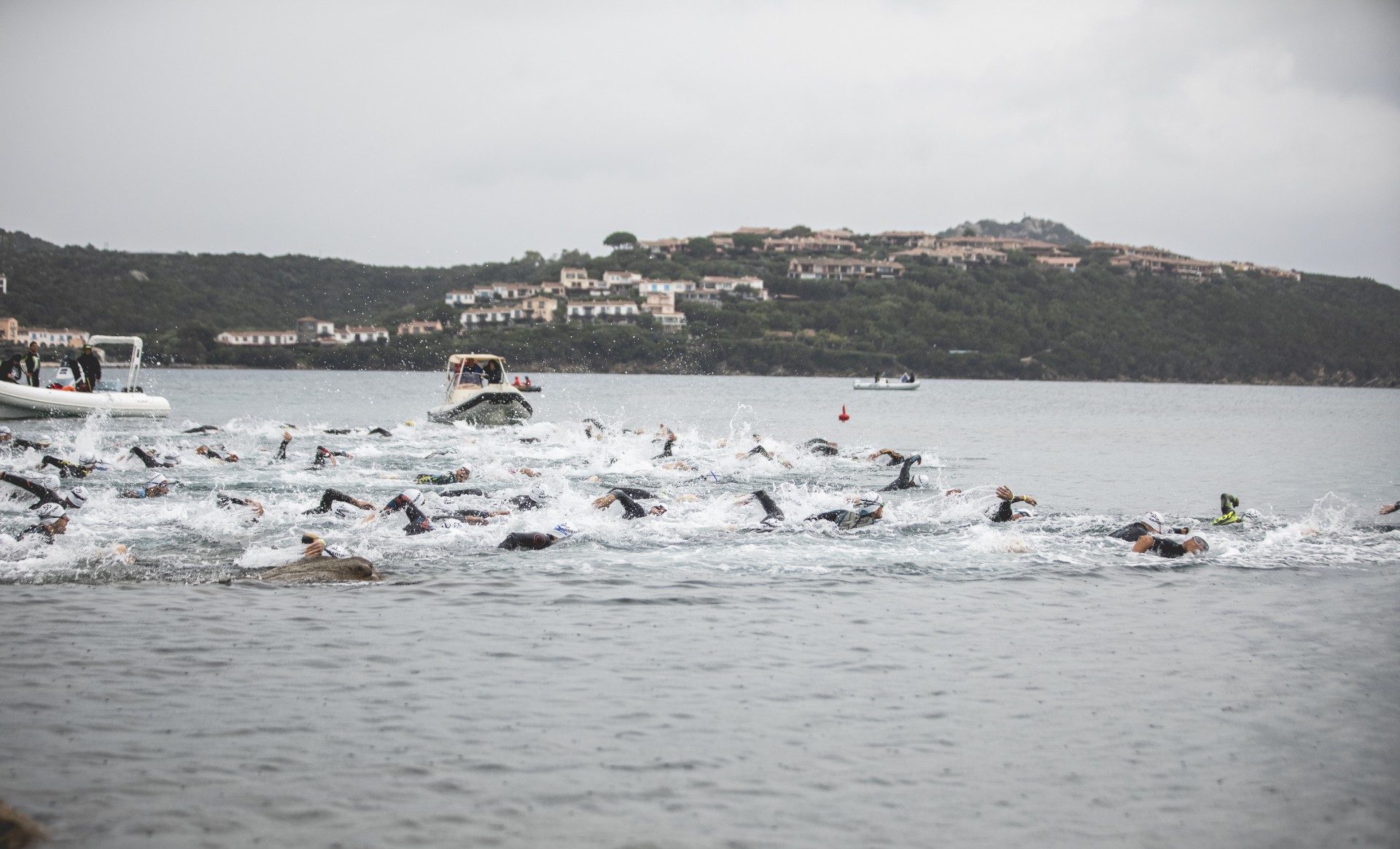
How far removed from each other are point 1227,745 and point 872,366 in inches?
4941

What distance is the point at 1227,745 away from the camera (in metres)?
7.29

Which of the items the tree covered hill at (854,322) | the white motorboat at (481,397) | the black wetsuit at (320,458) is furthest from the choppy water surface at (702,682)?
the tree covered hill at (854,322)

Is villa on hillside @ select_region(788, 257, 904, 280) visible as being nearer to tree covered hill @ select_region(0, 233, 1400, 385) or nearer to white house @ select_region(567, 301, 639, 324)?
tree covered hill @ select_region(0, 233, 1400, 385)

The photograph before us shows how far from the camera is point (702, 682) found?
841 cm

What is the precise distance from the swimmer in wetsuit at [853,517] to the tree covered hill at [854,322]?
356ft

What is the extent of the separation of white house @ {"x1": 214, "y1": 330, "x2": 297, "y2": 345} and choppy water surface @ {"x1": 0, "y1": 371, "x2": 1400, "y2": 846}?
413 ft

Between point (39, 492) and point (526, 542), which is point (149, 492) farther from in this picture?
point (526, 542)

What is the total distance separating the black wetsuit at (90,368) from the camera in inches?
1527

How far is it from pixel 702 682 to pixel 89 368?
38.3 m

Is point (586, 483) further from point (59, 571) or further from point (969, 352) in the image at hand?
point (969, 352)

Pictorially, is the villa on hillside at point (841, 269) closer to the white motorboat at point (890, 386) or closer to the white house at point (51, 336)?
the white motorboat at point (890, 386)

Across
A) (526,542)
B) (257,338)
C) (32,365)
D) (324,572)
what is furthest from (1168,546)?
(257,338)

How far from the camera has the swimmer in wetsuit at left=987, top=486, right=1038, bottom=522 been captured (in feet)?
54.4

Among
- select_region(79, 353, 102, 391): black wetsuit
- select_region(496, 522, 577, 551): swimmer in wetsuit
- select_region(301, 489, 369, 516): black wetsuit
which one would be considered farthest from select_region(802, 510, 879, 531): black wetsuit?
select_region(79, 353, 102, 391): black wetsuit
